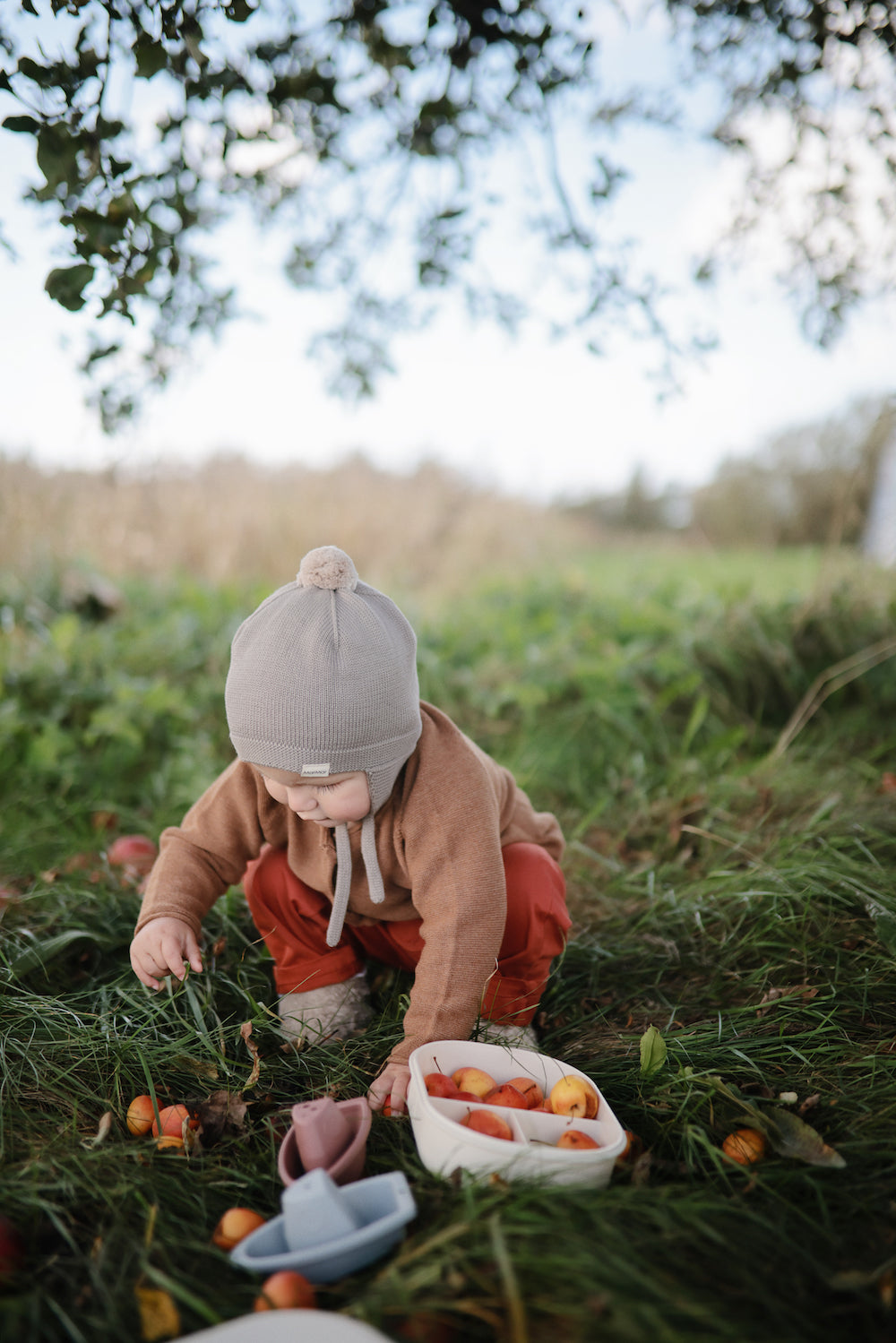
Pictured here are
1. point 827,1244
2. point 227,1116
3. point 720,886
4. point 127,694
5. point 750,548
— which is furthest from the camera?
point 750,548

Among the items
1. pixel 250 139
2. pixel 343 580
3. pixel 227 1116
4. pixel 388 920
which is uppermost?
pixel 250 139

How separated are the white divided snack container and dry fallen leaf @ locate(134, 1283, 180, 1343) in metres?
0.39

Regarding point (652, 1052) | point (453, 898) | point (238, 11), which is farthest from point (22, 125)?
point (652, 1052)

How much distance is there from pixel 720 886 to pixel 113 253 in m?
2.01

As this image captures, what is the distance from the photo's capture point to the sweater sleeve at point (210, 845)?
1.76 m

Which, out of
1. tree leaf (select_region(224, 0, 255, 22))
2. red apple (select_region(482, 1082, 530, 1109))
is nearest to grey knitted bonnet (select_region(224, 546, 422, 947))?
red apple (select_region(482, 1082, 530, 1109))

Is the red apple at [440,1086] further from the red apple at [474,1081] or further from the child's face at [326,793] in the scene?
the child's face at [326,793]

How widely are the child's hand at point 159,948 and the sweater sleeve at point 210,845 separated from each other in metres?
0.05

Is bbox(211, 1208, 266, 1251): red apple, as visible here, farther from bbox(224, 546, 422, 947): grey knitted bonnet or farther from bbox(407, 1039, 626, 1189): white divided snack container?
bbox(224, 546, 422, 947): grey knitted bonnet

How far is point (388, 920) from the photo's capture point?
1844 mm

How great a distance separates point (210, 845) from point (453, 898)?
0.57 m

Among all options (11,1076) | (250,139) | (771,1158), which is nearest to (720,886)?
(771,1158)

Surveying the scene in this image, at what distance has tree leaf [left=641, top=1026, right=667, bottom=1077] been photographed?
4.96 feet

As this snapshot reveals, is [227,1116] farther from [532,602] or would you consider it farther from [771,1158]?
[532,602]
